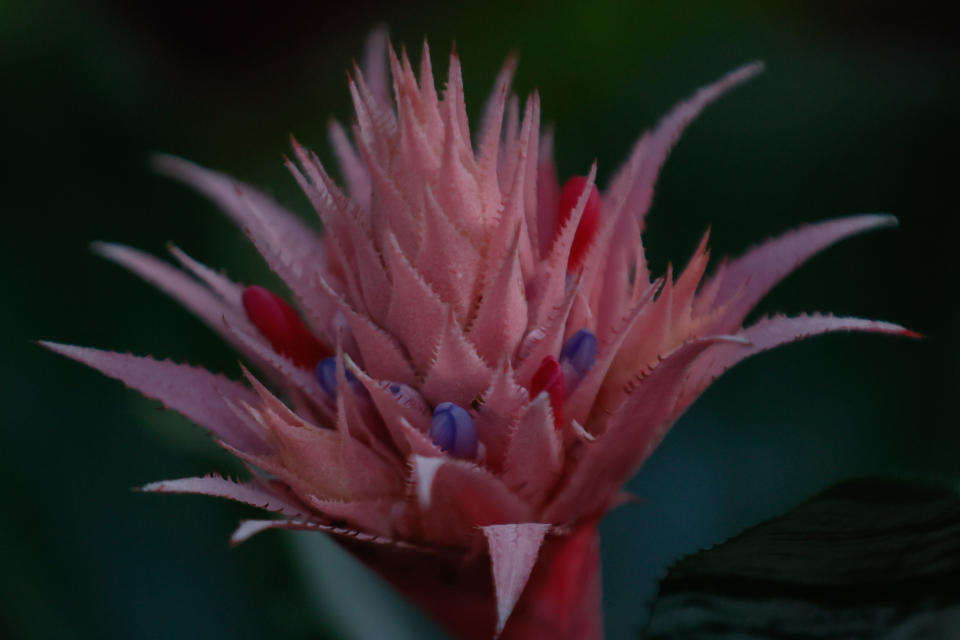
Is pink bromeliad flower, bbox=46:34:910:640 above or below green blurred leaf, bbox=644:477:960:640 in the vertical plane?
above

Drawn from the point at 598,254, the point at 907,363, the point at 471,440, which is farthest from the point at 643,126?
the point at 471,440

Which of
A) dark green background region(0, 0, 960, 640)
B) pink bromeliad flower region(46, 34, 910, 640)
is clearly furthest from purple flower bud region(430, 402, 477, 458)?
dark green background region(0, 0, 960, 640)

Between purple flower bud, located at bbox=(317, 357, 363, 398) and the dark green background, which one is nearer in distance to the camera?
purple flower bud, located at bbox=(317, 357, 363, 398)

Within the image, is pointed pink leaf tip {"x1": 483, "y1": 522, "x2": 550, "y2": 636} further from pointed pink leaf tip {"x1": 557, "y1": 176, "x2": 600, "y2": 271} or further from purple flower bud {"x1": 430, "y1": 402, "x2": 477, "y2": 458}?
pointed pink leaf tip {"x1": 557, "y1": 176, "x2": 600, "y2": 271}

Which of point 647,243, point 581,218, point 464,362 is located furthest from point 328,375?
point 647,243

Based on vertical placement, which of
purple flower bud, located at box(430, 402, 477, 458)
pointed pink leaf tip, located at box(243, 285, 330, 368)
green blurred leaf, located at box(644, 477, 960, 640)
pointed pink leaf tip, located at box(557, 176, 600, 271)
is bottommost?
green blurred leaf, located at box(644, 477, 960, 640)

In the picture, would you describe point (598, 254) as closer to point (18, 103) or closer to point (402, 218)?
point (402, 218)

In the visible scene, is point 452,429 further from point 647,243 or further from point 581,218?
point 647,243
